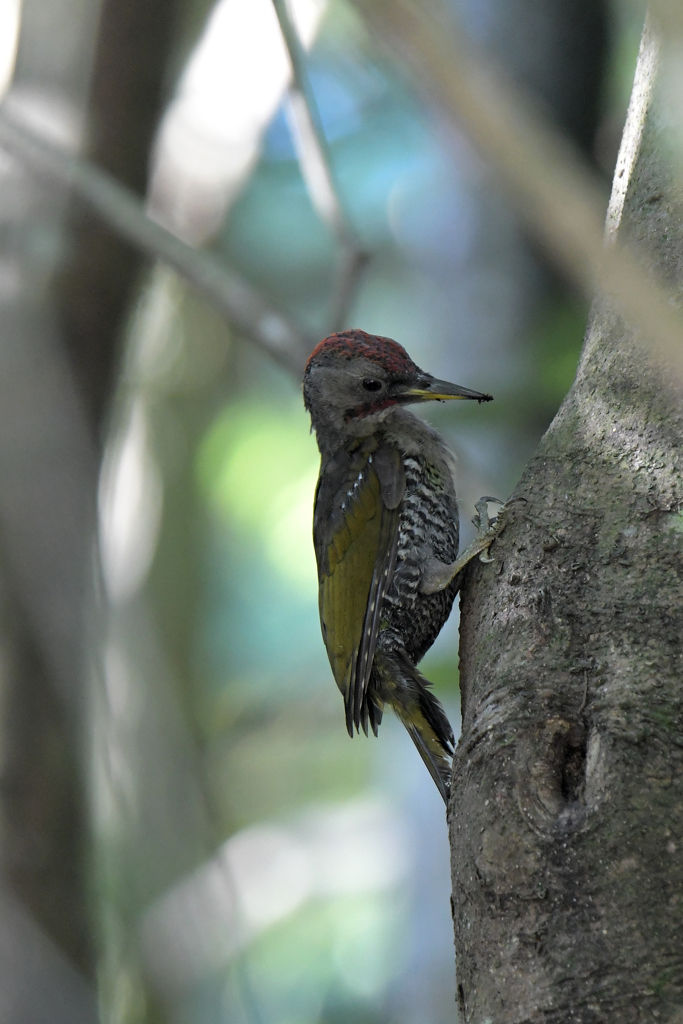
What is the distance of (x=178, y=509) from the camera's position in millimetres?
6074

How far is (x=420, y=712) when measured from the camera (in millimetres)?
2480

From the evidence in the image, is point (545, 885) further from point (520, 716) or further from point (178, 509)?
point (178, 509)

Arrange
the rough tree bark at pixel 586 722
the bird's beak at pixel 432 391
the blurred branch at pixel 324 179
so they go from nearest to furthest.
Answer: the rough tree bark at pixel 586 722 → the bird's beak at pixel 432 391 → the blurred branch at pixel 324 179

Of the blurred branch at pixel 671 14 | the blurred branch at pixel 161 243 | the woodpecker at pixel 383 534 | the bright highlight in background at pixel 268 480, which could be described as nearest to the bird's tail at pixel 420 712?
the woodpecker at pixel 383 534

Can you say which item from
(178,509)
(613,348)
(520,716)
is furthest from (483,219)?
(520,716)

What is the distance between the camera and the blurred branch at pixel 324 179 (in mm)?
2891

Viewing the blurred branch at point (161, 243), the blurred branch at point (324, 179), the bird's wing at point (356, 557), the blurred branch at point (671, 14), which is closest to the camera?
the blurred branch at point (671, 14)

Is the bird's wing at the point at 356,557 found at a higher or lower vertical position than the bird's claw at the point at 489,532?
higher

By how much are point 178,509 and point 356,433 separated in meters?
3.20

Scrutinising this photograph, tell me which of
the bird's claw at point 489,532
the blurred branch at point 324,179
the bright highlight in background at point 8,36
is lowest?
the bird's claw at point 489,532

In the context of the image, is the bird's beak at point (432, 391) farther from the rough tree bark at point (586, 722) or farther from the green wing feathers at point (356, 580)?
the rough tree bark at point (586, 722)

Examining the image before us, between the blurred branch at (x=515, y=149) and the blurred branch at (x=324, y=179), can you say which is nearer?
the blurred branch at (x=515, y=149)

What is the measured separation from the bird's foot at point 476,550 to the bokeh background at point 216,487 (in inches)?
17.6

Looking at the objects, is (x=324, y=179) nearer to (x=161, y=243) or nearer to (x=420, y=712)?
(x=161, y=243)
